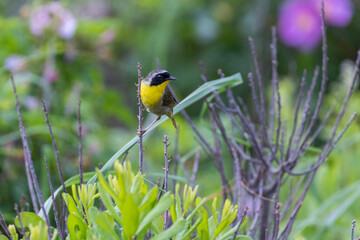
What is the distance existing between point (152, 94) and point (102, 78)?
1.72 m

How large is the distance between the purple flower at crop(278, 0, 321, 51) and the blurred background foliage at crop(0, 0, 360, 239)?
0.29 feet

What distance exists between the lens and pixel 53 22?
2533 millimetres

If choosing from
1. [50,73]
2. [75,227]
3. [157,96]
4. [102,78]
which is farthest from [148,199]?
[102,78]

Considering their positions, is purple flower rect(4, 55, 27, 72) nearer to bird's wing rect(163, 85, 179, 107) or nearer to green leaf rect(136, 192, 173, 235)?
bird's wing rect(163, 85, 179, 107)

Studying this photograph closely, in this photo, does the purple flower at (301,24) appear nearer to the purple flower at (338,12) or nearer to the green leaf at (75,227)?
the purple flower at (338,12)

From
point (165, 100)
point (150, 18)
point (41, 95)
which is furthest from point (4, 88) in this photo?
point (150, 18)

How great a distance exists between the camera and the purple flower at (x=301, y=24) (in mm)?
4145

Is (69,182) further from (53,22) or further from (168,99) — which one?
(53,22)

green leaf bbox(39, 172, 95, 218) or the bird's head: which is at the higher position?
the bird's head

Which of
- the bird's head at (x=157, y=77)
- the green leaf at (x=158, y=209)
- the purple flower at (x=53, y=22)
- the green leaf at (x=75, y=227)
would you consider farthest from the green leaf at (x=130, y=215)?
the purple flower at (x=53, y=22)

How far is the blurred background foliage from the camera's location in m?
2.21

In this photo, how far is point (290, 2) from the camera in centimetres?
435

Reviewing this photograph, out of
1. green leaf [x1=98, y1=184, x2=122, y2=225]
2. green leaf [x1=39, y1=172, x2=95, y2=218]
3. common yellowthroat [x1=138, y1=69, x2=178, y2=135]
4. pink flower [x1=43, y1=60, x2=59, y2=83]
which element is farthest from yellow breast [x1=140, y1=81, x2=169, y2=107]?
pink flower [x1=43, y1=60, x2=59, y2=83]

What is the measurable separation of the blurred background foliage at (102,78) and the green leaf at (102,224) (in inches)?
29.7
